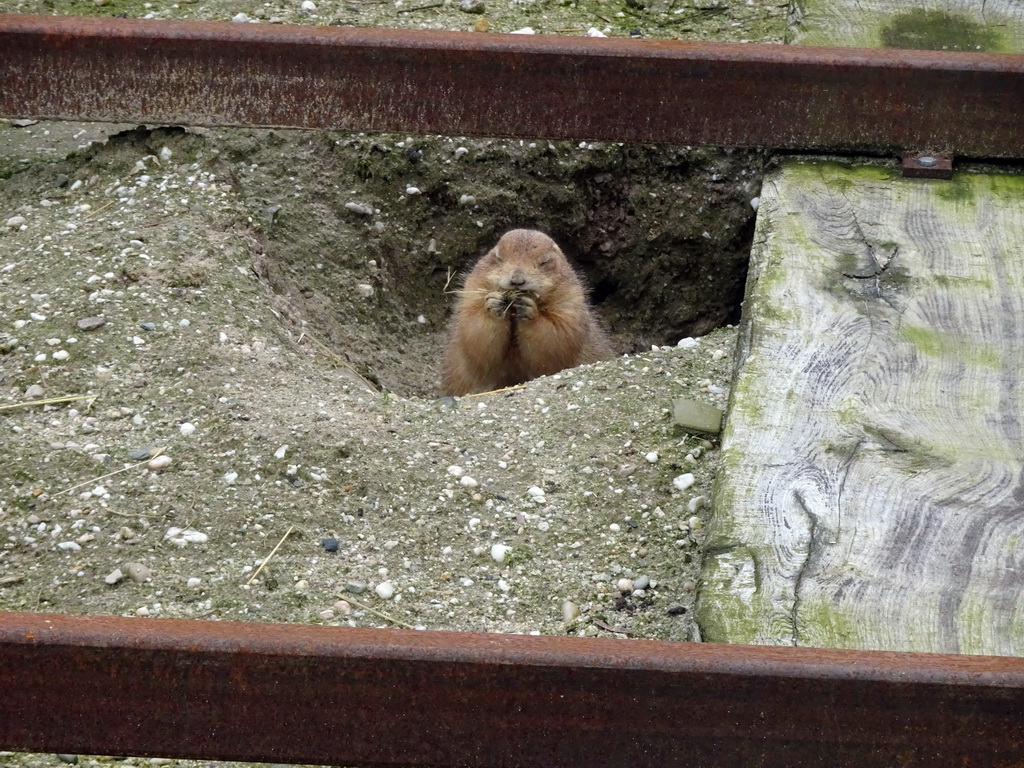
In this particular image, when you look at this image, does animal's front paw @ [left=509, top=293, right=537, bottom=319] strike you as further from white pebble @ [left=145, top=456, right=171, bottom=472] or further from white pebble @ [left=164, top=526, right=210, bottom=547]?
white pebble @ [left=164, top=526, right=210, bottom=547]

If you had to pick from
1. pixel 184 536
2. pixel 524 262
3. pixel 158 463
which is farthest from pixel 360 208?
pixel 184 536

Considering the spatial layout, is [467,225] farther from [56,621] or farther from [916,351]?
[56,621]

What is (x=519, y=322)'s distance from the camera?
6406 mm

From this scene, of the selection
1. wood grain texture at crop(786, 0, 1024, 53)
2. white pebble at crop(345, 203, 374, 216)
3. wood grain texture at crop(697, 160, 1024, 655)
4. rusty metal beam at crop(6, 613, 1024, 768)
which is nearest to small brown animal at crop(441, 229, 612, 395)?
white pebble at crop(345, 203, 374, 216)

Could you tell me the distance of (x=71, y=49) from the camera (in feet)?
14.8

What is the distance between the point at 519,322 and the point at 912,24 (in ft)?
7.53

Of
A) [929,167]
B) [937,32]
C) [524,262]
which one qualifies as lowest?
[524,262]

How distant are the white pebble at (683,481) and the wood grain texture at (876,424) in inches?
12.8

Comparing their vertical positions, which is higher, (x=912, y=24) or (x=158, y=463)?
(x=912, y=24)

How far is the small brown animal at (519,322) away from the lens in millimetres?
6133

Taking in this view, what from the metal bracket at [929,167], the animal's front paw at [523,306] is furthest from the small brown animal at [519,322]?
the metal bracket at [929,167]

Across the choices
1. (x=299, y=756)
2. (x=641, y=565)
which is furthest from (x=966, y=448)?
(x=299, y=756)

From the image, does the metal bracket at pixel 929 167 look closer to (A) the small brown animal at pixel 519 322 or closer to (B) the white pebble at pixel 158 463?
(A) the small brown animal at pixel 519 322

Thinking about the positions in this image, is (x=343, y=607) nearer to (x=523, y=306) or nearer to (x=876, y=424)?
(x=876, y=424)
